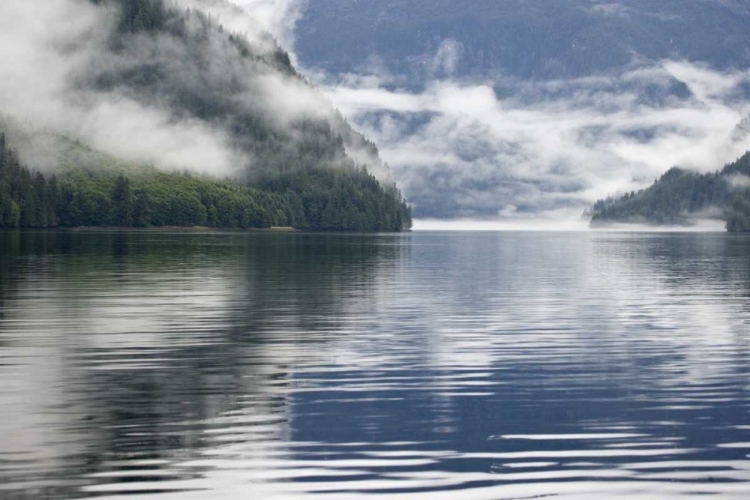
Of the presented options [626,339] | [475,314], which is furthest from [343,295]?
[626,339]

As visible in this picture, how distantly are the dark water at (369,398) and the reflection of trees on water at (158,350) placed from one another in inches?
5.7

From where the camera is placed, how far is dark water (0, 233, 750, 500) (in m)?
24.7

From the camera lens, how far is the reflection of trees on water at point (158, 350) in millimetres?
28875

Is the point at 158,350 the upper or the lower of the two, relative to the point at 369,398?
upper

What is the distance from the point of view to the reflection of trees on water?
28875 millimetres

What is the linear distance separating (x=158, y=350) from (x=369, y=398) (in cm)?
1436

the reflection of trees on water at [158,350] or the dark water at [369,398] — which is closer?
the dark water at [369,398]

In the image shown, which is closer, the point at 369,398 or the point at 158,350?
the point at 369,398

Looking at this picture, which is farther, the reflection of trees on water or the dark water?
the reflection of trees on water

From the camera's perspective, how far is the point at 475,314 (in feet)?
213

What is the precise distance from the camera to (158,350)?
151 ft

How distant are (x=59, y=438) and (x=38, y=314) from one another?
110 feet

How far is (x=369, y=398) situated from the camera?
3459 cm

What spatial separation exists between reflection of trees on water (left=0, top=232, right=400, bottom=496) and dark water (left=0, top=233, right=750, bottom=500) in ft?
0.48
